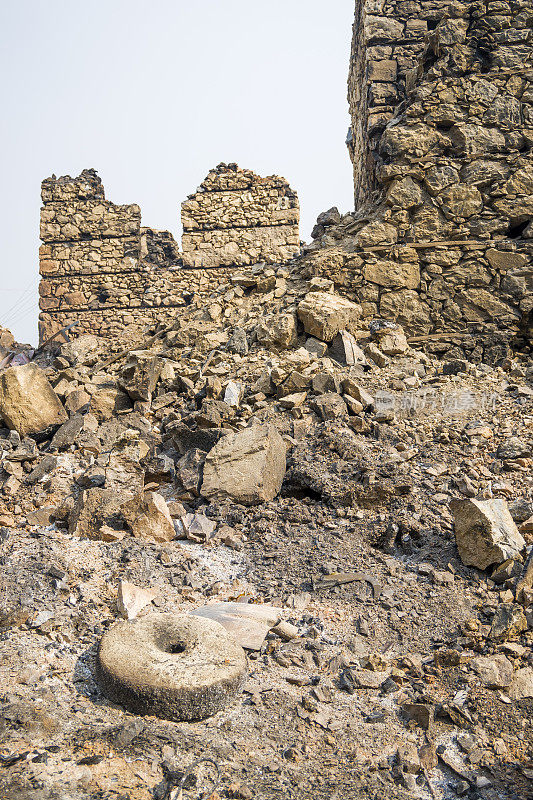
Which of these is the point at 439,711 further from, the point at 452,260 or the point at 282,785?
the point at 452,260

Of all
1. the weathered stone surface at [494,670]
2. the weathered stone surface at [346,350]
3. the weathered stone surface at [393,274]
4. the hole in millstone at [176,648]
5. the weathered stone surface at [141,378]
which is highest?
the weathered stone surface at [393,274]

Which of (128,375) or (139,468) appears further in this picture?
(128,375)

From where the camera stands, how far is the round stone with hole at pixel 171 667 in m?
2.43

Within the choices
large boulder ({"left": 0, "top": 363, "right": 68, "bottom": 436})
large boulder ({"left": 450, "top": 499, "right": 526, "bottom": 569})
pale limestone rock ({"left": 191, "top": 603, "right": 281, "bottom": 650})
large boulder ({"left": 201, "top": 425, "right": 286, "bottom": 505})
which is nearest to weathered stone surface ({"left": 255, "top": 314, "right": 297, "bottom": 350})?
large boulder ({"left": 201, "top": 425, "right": 286, "bottom": 505})

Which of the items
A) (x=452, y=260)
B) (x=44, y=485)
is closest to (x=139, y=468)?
(x=44, y=485)

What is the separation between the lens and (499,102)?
19.1 ft

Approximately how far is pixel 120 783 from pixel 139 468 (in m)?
2.49

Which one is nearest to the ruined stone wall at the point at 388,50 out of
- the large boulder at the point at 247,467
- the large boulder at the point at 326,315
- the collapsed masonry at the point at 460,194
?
the collapsed masonry at the point at 460,194

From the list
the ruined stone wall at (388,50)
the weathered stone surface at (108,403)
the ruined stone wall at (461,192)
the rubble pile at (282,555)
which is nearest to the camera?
the rubble pile at (282,555)

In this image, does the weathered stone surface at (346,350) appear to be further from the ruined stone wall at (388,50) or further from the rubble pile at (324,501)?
the ruined stone wall at (388,50)

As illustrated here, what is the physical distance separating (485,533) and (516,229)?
3.72m

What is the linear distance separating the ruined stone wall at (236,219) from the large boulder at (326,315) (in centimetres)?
534

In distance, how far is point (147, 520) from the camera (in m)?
3.75

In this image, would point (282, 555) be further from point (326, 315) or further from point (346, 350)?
point (326, 315)
